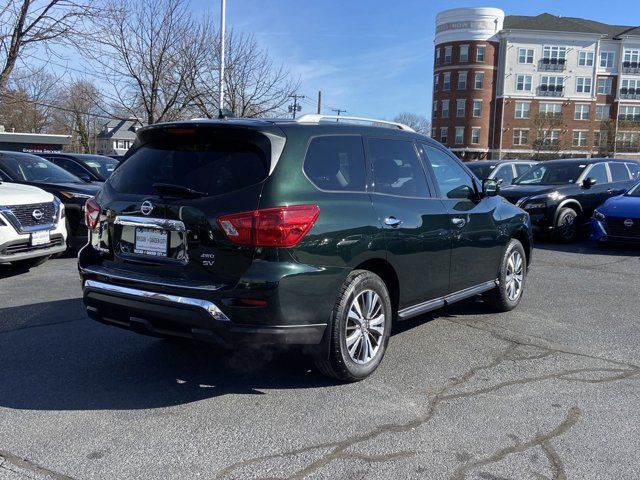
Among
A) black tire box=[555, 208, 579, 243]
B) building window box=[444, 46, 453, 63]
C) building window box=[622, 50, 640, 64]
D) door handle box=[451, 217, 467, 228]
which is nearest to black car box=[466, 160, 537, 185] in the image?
black tire box=[555, 208, 579, 243]

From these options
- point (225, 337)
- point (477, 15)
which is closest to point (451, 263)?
point (225, 337)

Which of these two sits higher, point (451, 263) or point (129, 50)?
point (129, 50)

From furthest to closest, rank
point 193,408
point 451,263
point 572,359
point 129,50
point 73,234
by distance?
point 129,50
point 73,234
point 451,263
point 572,359
point 193,408

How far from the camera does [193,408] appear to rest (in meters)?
3.83

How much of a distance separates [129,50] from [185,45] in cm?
206

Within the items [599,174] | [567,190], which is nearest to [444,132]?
[599,174]

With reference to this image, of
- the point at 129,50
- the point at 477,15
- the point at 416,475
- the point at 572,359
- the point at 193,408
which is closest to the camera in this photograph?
the point at 416,475

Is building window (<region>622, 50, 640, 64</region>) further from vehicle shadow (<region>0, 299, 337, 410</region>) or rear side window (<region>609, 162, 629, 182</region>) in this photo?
vehicle shadow (<region>0, 299, 337, 410</region>)

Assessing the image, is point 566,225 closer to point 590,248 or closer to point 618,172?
point 590,248

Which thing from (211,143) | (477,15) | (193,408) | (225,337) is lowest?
→ (193,408)

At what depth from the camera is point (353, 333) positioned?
420 centimetres

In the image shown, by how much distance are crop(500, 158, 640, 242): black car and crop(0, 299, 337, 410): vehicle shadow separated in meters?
8.78

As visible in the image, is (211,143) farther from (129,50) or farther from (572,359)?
(129,50)

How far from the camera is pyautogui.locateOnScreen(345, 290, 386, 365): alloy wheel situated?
4172 millimetres
